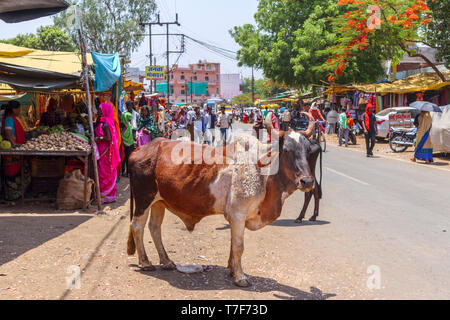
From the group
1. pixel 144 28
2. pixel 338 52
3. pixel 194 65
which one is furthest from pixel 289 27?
pixel 194 65

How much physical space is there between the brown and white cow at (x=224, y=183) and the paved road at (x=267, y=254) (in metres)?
0.46

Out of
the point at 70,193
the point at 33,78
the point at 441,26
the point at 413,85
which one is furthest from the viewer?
the point at 413,85

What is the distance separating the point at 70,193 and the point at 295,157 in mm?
5337

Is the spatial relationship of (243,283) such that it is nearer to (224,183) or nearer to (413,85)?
(224,183)

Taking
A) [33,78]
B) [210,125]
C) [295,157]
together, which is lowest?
[295,157]

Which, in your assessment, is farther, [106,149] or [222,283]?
[106,149]

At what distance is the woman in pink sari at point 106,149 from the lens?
905 cm

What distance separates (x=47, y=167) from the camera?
928cm

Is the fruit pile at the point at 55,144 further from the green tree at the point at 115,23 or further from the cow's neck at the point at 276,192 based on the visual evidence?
the green tree at the point at 115,23

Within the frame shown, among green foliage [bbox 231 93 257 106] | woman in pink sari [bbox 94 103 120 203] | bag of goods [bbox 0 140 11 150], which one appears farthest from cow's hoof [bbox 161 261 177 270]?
green foliage [bbox 231 93 257 106]

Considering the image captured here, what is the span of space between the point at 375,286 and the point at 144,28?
4024cm

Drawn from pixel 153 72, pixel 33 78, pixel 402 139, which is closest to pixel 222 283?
pixel 33 78

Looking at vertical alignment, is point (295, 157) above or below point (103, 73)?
below
